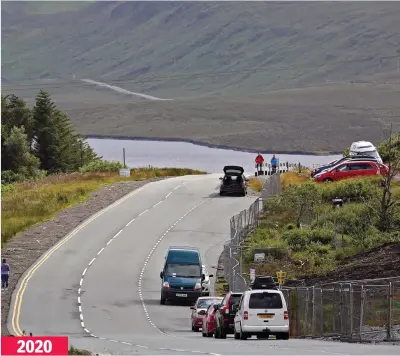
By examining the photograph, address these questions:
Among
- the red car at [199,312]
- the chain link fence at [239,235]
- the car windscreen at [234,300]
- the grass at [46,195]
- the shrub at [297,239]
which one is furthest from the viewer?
the grass at [46,195]

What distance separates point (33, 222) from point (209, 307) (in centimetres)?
3562

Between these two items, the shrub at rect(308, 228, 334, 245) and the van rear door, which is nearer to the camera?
the van rear door

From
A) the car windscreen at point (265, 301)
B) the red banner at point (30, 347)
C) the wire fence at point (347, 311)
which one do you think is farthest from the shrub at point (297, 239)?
the red banner at point (30, 347)

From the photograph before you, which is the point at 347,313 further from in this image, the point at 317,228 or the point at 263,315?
the point at 317,228

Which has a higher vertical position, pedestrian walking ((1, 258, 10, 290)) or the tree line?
the tree line

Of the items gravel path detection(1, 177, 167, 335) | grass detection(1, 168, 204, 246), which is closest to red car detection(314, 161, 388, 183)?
gravel path detection(1, 177, 167, 335)

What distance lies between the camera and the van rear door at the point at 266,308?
1443 inches

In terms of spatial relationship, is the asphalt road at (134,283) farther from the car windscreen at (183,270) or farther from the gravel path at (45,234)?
the car windscreen at (183,270)

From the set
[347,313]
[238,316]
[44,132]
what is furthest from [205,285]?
[44,132]

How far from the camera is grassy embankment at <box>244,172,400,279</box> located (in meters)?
59.5

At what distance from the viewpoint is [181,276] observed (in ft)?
180

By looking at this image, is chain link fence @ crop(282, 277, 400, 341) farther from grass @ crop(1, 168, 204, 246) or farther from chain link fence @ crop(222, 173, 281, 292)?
grass @ crop(1, 168, 204, 246)

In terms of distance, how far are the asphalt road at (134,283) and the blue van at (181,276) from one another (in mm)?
720

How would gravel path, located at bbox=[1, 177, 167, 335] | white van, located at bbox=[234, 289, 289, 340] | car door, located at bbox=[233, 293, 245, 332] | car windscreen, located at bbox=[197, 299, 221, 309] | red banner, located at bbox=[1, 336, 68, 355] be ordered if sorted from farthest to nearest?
gravel path, located at bbox=[1, 177, 167, 335] → car windscreen, located at bbox=[197, 299, 221, 309] → car door, located at bbox=[233, 293, 245, 332] → white van, located at bbox=[234, 289, 289, 340] → red banner, located at bbox=[1, 336, 68, 355]
